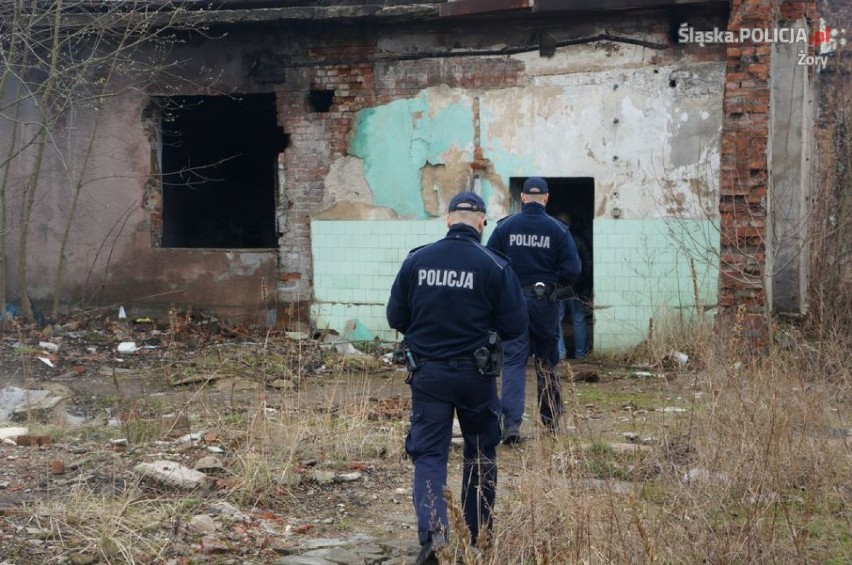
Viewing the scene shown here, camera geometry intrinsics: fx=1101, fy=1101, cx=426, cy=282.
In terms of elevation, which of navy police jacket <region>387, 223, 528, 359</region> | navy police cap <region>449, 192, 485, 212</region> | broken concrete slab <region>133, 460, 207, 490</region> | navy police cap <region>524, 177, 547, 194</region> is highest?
navy police cap <region>524, 177, 547, 194</region>

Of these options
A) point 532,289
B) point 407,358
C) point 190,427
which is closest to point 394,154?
point 532,289

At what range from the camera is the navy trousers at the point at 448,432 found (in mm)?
5125

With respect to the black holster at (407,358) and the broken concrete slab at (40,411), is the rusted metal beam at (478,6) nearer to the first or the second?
the broken concrete slab at (40,411)

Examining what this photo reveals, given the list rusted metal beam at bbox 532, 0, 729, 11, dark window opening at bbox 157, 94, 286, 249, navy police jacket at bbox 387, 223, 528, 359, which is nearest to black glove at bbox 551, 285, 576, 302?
navy police jacket at bbox 387, 223, 528, 359

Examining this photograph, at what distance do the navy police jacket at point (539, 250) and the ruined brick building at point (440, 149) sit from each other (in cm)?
336

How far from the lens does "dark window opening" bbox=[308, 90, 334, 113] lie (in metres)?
12.7

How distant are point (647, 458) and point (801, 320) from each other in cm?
685

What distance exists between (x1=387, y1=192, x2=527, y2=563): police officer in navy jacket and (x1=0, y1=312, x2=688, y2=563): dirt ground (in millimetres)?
482

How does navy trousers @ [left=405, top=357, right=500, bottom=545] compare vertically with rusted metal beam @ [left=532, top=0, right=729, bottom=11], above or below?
below

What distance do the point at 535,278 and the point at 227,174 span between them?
33.6ft

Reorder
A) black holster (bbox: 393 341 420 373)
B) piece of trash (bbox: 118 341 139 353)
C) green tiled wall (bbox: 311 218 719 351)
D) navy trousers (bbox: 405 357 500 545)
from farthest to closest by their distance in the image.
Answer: piece of trash (bbox: 118 341 139 353)
green tiled wall (bbox: 311 218 719 351)
black holster (bbox: 393 341 420 373)
navy trousers (bbox: 405 357 500 545)

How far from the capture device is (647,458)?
6.16 metres

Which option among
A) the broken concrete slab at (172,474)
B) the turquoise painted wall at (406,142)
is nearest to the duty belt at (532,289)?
the broken concrete slab at (172,474)

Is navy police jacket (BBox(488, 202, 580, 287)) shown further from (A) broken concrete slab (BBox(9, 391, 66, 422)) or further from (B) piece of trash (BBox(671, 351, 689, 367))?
(A) broken concrete slab (BBox(9, 391, 66, 422))
